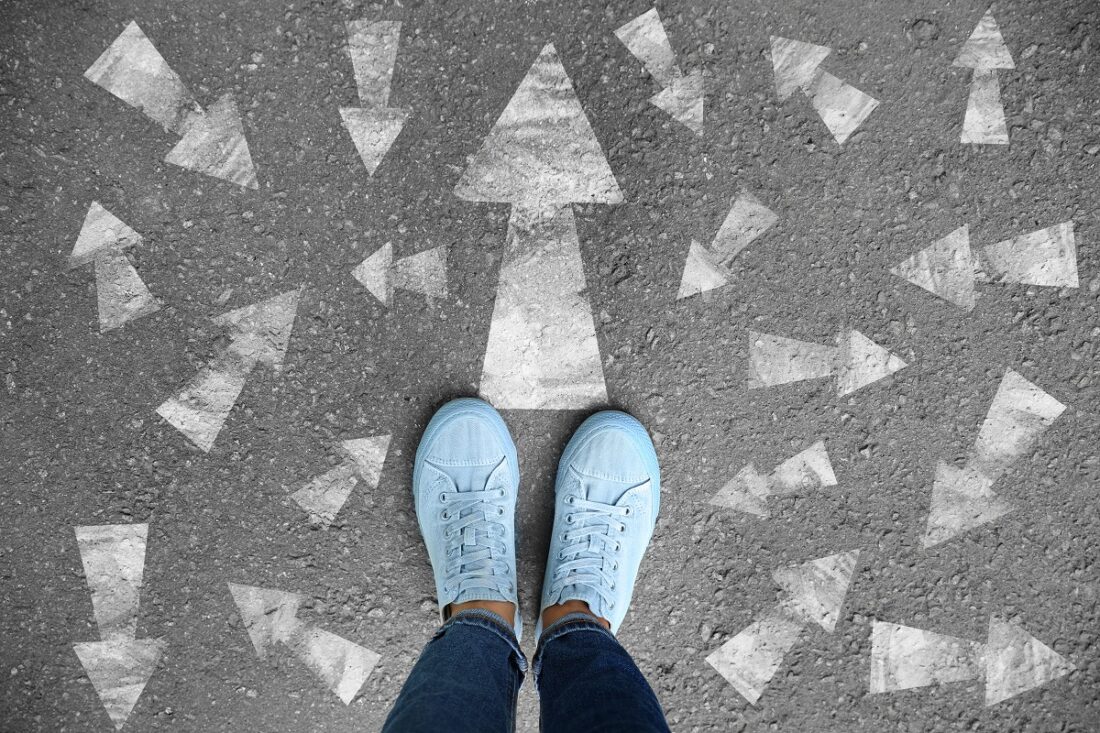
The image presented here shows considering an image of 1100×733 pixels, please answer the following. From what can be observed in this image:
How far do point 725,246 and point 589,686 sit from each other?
794mm

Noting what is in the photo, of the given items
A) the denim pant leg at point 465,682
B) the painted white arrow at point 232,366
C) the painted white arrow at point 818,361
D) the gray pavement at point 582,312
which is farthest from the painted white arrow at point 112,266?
the painted white arrow at point 818,361

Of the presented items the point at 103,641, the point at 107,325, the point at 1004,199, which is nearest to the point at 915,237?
the point at 1004,199

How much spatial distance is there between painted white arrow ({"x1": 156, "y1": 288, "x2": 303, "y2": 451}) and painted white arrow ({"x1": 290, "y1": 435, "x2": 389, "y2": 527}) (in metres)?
0.21

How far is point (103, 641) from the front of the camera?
1.28 m

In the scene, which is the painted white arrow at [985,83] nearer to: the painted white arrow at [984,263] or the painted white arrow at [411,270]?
the painted white arrow at [984,263]

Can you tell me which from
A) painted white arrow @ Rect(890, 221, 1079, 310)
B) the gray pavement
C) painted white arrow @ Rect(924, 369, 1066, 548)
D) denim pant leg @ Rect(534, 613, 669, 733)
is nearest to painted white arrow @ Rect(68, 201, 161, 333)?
the gray pavement

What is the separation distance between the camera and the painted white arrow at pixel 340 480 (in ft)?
4.12

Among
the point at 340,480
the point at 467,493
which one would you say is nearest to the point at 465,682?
the point at 467,493

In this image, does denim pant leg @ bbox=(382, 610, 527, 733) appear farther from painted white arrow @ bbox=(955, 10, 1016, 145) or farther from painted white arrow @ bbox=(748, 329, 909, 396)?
painted white arrow @ bbox=(955, 10, 1016, 145)

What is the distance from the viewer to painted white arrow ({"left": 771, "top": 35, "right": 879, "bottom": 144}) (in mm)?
1199

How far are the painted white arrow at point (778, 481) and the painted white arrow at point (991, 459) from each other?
22 centimetres

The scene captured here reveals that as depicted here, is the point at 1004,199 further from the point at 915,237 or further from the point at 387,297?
the point at 387,297

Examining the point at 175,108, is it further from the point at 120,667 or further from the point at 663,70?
the point at 120,667

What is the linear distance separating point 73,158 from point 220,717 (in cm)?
111
